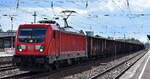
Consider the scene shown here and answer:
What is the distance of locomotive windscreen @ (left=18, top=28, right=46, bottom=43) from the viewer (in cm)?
2186

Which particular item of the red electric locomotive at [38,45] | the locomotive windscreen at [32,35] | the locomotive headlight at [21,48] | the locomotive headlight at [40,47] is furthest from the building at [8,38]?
the locomotive headlight at [40,47]

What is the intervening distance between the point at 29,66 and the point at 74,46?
7.64 m

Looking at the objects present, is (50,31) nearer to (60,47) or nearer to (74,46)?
(60,47)

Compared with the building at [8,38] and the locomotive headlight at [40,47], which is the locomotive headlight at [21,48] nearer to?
the locomotive headlight at [40,47]

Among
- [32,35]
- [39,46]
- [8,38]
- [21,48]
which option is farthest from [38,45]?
[8,38]

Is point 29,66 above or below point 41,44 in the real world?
below

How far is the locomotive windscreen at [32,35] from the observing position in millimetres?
21859

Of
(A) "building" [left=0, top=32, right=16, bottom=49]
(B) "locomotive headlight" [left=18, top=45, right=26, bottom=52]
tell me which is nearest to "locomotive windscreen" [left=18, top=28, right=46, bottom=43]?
(B) "locomotive headlight" [left=18, top=45, right=26, bottom=52]

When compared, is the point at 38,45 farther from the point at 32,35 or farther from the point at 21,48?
the point at 21,48

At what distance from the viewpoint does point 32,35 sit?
2206 cm

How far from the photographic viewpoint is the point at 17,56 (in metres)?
21.6

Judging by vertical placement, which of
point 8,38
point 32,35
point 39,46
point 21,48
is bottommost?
point 21,48

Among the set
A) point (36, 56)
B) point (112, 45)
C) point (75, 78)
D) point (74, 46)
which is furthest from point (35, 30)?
point (112, 45)

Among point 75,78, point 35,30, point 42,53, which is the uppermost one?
point 35,30
